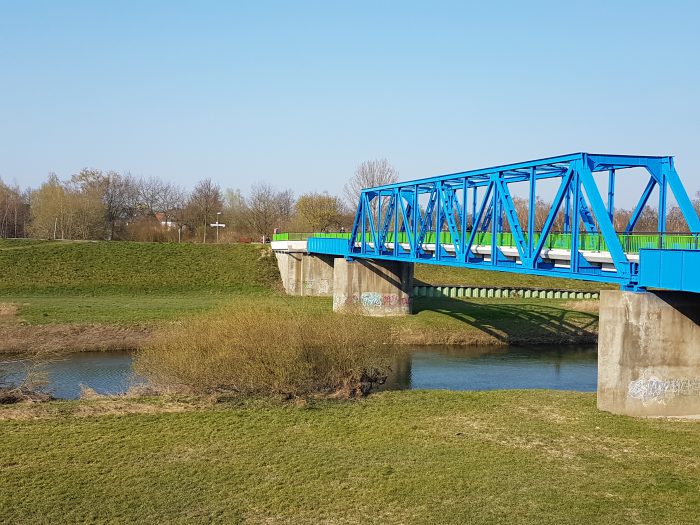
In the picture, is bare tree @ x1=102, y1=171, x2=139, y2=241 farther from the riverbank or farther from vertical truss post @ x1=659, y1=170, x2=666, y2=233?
vertical truss post @ x1=659, y1=170, x2=666, y2=233

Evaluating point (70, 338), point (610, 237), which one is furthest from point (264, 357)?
point (70, 338)

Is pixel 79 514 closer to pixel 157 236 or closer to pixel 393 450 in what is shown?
pixel 393 450

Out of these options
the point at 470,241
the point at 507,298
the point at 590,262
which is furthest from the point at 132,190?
the point at 590,262

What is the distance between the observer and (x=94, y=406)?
22.1m

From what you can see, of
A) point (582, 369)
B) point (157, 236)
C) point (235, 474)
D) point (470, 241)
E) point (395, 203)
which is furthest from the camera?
point (157, 236)

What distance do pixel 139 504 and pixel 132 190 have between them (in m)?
99.4

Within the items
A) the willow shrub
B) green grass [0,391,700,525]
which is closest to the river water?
the willow shrub

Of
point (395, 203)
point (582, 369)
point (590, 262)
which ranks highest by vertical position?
point (395, 203)

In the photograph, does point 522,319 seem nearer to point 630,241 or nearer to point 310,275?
point 310,275

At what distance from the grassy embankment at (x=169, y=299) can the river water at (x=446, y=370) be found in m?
2.55

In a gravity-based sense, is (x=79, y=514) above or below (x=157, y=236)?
below

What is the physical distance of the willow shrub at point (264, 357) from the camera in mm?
24250

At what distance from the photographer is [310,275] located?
60.0 meters

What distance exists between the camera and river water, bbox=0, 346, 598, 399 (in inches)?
1163
